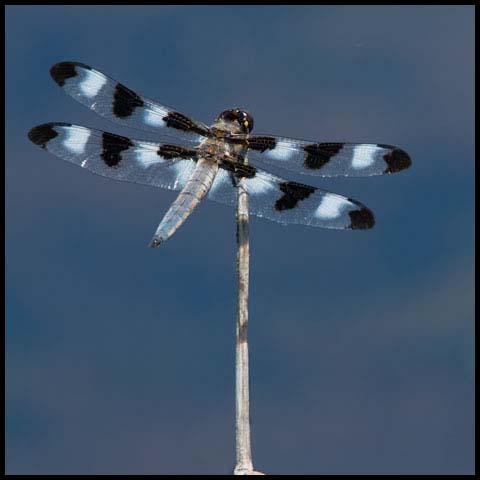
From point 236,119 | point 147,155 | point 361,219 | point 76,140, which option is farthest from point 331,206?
point 76,140

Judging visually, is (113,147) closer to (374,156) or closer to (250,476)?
(374,156)

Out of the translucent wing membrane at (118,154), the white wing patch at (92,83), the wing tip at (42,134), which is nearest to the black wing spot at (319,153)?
the translucent wing membrane at (118,154)

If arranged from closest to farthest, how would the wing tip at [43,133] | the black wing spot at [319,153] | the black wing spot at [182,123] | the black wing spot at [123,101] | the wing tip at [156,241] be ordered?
the wing tip at [156,241], the wing tip at [43,133], the black wing spot at [319,153], the black wing spot at [182,123], the black wing spot at [123,101]

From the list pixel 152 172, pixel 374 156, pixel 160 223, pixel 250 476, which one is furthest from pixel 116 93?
pixel 250 476

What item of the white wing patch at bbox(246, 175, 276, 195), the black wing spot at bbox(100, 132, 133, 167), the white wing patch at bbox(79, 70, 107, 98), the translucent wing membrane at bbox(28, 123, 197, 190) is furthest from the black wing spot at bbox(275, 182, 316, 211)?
the white wing patch at bbox(79, 70, 107, 98)

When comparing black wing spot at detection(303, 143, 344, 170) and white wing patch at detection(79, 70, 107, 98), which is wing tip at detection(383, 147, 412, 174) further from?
white wing patch at detection(79, 70, 107, 98)

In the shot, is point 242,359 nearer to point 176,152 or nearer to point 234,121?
point 176,152

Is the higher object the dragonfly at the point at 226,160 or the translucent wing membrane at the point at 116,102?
the translucent wing membrane at the point at 116,102

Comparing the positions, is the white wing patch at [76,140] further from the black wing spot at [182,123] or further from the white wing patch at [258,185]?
the white wing patch at [258,185]
